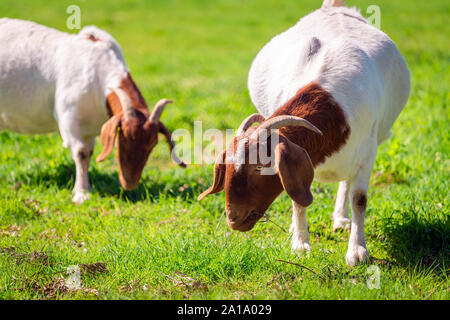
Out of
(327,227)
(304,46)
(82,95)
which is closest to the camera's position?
(304,46)

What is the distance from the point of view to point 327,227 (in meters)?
5.39

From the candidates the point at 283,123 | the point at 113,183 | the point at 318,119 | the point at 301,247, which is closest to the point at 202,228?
the point at 301,247

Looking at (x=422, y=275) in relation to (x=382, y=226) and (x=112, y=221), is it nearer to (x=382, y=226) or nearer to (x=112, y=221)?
(x=382, y=226)

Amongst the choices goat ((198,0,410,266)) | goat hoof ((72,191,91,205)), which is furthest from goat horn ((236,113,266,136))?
goat hoof ((72,191,91,205))

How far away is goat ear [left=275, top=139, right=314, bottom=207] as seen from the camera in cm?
359

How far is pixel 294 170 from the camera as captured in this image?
3.62 metres

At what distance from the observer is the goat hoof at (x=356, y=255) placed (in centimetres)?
438

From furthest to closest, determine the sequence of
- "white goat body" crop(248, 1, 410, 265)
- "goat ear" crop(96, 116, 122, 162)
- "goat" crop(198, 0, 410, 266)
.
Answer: "goat ear" crop(96, 116, 122, 162)
"white goat body" crop(248, 1, 410, 265)
"goat" crop(198, 0, 410, 266)

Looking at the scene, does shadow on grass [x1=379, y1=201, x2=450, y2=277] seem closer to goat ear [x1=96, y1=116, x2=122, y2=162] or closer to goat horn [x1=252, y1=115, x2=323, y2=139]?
goat horn [x1=252, y1=115, x2=323, y2=139]

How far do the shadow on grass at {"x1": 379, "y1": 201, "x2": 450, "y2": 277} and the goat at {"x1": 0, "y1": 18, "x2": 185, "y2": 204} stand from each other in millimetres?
2439

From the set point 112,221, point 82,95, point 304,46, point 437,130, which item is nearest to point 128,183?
point 112,221

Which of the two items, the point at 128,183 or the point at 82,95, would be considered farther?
the point at 82,95

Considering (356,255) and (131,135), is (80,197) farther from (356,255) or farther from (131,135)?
(356,255)

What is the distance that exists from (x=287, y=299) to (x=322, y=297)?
9.3 inches
